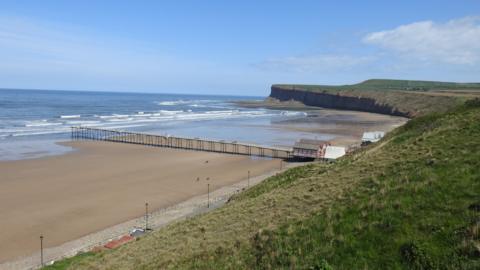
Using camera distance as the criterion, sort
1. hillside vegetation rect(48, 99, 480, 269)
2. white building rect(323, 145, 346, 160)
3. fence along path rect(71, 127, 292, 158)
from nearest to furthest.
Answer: hillside vegetation rect(48, 99, 480, 269) → white building rect(323, 145, 346, 160) → fence along path rect(71, 127, 292, 158)

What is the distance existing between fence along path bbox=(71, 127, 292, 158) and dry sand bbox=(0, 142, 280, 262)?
2688mm

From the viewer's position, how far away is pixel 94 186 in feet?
108

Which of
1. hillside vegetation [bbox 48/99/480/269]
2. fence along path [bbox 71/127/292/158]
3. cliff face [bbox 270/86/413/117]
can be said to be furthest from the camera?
cliff face [bbox 270/86/413/117]

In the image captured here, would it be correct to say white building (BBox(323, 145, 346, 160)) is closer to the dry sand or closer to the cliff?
the dry sand

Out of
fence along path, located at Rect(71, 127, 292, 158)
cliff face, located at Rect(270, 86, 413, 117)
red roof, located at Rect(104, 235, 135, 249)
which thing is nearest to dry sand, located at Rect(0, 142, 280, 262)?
fence along path, located at Rect(71, 127, 292, 158)

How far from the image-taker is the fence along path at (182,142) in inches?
1938

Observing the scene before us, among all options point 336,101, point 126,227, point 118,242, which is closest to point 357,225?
point 118,242

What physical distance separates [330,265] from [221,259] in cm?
320

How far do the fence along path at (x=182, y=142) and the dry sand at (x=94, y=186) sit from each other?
269 centimetres

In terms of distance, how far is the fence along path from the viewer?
49219 mm

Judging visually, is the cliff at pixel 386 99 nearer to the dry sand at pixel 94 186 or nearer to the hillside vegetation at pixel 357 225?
the dry sand at pixel 94 186

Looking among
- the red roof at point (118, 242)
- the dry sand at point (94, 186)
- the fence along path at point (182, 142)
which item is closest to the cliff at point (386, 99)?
the fence along path at point (182, 142)

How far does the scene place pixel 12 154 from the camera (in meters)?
43.8

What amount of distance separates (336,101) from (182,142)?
104m
